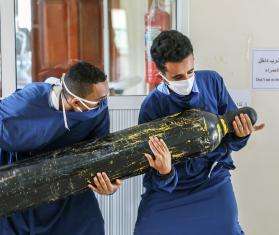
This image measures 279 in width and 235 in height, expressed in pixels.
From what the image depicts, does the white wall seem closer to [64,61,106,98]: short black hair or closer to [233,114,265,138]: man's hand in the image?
[233,114,265,138]: man's hand

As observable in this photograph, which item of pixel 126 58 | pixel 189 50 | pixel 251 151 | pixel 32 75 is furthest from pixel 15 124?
pixel 251 151

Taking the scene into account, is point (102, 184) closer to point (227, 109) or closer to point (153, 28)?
point (227, 109)

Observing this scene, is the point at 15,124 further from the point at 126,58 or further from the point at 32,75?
the point at 126,58

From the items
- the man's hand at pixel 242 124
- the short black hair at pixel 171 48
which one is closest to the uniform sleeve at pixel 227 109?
the man's hand at pixel 242 124

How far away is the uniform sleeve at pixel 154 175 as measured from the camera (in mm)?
1175

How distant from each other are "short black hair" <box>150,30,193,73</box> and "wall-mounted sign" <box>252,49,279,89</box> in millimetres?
535

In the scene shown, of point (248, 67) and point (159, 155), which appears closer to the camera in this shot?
point (159, 155)

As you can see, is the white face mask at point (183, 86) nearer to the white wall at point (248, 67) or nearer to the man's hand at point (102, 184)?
the man's hand at point (102, 184)

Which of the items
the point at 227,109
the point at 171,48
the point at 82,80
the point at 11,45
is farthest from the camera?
the point at 11,45

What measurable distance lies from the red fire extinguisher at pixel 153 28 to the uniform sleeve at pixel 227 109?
41 centimetres

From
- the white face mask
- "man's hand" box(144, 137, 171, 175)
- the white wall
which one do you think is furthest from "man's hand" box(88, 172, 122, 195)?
the white wall

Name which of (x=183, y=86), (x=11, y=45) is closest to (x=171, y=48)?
(x=183, y=86)

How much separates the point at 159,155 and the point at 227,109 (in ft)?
1.03

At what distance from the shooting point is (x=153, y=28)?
1.67m
